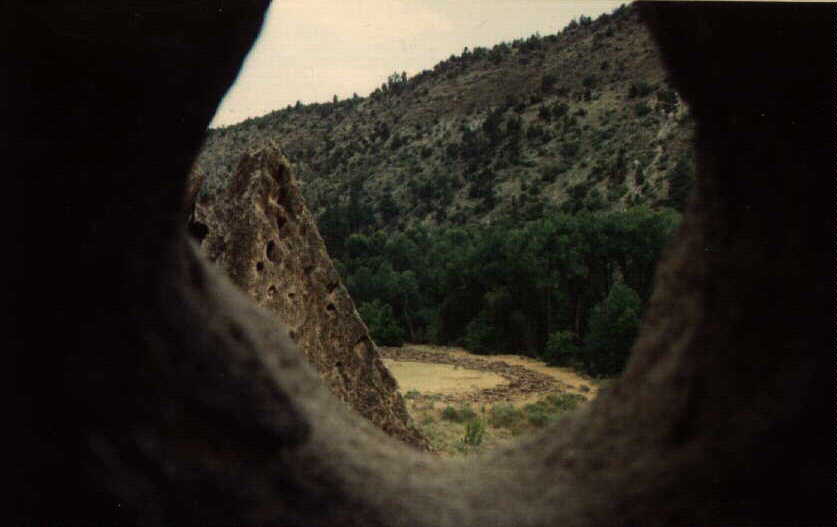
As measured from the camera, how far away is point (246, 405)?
230 centimetres

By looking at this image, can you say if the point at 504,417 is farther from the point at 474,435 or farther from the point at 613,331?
the point at 613,331

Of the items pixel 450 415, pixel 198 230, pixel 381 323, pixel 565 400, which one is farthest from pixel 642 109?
pixel 198 230

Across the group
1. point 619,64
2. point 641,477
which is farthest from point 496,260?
point 641,477

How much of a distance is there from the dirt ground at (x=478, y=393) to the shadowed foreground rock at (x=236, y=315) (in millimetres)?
11872

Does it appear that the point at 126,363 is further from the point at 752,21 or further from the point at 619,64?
the point at 619,64

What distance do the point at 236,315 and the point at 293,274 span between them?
5.65 m

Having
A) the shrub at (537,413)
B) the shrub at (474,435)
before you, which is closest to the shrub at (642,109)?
the shrub at (537,413)

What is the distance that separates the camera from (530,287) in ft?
105

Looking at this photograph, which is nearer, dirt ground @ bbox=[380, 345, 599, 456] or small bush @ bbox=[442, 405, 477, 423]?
dirt ground @ bbox=[380, 345, 599, 456]

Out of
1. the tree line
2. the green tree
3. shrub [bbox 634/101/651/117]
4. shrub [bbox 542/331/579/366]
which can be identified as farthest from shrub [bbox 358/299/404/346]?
shrub [bbox 634/101/651/117]

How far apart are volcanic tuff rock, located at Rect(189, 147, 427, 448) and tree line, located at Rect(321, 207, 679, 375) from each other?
17988mm

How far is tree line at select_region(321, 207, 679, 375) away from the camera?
27.4 metres

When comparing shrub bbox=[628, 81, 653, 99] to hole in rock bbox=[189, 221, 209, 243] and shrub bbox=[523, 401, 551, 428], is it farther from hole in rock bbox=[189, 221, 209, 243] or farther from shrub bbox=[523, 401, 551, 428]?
hole in rock bbox=[189, 221, 209, 243]

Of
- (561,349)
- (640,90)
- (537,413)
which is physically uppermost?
(640,90)
